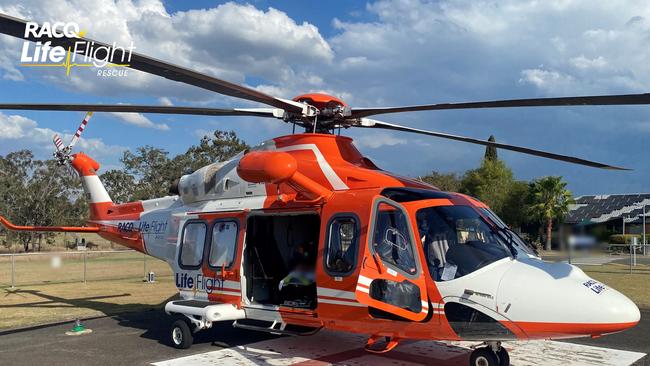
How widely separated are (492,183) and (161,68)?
52.8 m

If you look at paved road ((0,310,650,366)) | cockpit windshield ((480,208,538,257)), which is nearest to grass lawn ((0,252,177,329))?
paved road ((0,310,650,366))

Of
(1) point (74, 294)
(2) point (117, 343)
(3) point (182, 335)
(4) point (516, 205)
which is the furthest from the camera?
(4) point (516, 205)

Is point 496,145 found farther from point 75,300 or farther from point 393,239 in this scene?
point 75,300

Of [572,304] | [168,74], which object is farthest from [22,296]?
[572,304]

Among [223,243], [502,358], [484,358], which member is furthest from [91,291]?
[502,358]

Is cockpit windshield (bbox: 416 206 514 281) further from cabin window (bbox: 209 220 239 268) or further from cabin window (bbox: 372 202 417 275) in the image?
cabin window (bbox: 209 220 239 268)

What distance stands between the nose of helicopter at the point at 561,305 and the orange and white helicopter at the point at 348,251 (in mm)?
13

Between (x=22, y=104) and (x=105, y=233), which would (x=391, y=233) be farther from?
(x=105, y=233)

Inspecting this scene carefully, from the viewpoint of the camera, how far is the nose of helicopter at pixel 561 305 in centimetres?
586

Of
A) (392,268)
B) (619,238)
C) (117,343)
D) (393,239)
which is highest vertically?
(619,238)

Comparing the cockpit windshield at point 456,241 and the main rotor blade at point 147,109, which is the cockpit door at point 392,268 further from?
the main rotor blade at point 147,109

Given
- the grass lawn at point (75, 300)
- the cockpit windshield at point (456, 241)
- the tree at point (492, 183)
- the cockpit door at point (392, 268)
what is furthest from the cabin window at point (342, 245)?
the tree at point (492, 183)

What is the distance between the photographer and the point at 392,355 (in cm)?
839

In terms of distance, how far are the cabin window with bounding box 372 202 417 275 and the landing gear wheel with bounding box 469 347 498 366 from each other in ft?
4.21
